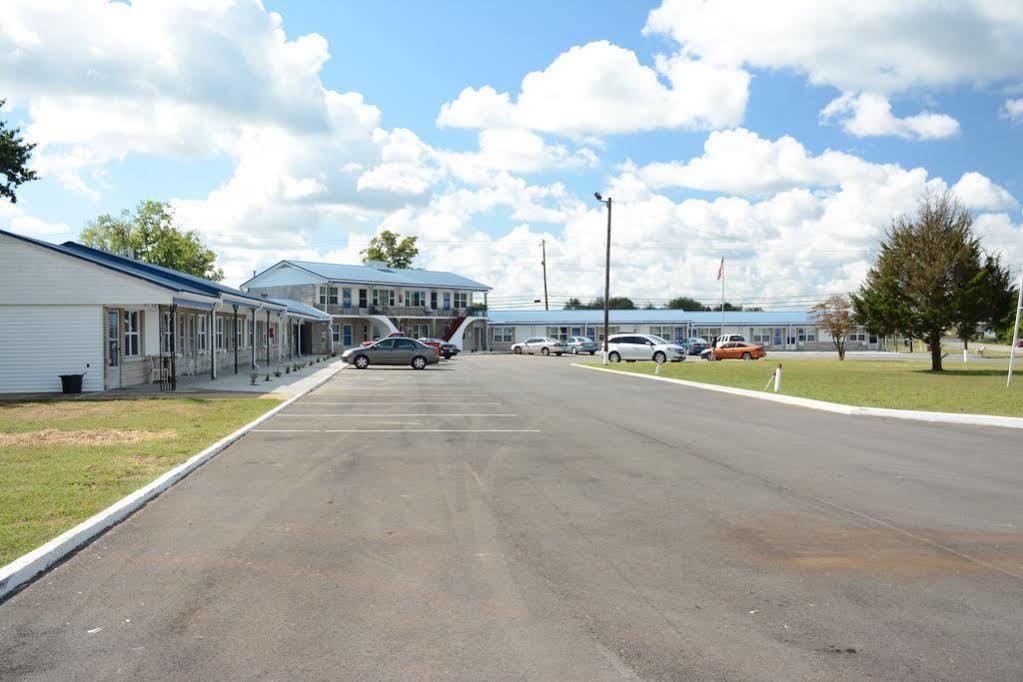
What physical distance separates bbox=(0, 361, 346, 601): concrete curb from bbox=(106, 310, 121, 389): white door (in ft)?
46.7

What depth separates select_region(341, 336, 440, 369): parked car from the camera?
39438 millimetres

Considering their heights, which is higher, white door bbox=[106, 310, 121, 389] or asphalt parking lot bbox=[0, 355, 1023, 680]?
white door bbox=[106, 310, 121, 389]

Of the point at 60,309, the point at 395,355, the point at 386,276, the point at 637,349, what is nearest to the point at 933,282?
the point at 637,349

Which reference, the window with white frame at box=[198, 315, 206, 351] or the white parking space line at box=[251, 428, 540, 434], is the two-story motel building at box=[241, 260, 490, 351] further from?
the white parking space line at box=[251, 428, 540, 434]

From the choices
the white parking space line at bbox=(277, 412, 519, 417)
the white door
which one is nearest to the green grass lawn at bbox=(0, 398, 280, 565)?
the white parking space line at bbox=(277, 412, 519, 417)

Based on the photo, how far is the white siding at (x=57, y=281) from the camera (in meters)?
23.0

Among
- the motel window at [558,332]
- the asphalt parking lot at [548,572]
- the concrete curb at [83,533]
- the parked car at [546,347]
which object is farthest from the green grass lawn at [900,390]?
the motel window at [558,332]

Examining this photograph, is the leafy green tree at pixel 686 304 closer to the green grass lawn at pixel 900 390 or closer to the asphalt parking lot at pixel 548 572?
the green grass lawn at pixel 900 390

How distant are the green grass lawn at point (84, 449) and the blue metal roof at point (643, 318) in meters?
63.0

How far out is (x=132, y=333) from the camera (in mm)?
26094

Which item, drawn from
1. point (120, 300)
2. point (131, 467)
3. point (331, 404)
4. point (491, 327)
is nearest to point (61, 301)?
point (120, 300)

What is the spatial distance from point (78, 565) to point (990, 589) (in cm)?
679

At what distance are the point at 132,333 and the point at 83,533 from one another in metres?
21.0

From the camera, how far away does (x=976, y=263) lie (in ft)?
129
